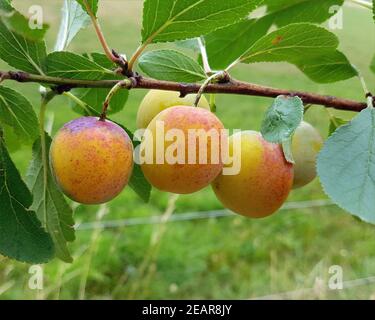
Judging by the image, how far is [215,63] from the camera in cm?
98

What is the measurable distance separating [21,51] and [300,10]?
19.8 inches

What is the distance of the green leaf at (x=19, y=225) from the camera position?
0.66 metres

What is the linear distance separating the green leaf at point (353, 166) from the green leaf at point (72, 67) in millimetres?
263

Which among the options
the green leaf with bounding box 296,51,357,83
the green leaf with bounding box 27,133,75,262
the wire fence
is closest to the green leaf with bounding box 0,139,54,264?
the green leaf with bounding box 27,133,75,262

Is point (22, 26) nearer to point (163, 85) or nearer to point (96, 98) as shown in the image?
point (163, 85)

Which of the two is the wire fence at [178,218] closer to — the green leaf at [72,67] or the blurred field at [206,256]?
the blurred field at [206,256]

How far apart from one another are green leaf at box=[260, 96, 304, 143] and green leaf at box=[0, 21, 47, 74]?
0.26 meters

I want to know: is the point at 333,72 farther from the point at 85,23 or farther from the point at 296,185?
the point at 85,23

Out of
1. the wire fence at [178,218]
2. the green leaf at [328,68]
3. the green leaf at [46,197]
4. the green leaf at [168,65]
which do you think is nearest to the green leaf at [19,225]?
the green leaf at [46,197]

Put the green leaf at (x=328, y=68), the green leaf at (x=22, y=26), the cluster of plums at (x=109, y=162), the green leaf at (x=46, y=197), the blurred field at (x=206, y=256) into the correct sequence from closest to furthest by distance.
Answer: the green leaf at (x=22, y=26) < the cluster of plums at (x=109, y=162) < the green leaf at (x=46, y=197) < the green leaf at (x=328, y=68) < the blurred field at (x=206, y=256)

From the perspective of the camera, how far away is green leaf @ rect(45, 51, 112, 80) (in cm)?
64

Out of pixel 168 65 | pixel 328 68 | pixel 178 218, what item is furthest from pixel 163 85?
pixel 178 218

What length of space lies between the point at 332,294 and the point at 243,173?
1641 millimetres
